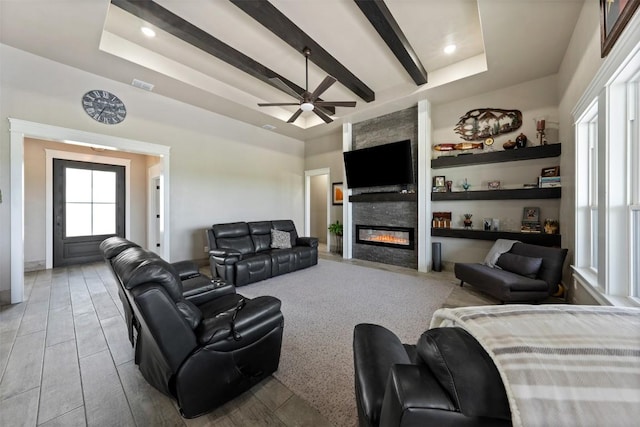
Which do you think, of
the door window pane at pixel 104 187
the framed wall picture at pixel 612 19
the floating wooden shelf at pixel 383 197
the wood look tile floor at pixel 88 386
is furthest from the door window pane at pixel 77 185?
the framed wall picture at pixel 612 19

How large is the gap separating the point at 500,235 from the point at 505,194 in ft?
2.20

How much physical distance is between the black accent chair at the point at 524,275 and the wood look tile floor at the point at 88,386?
2659 millimetres

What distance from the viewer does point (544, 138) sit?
11.6 feet

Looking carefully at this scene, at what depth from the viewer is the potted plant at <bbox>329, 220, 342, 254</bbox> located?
615cm

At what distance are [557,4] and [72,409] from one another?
5121 millimetres

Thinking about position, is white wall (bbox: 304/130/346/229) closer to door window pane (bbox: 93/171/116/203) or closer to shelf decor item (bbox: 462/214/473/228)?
shelf decor item (bbox: 462/214/473/228)

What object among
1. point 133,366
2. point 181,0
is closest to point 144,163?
point 181,0

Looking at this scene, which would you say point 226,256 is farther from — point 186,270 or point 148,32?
point 148,32

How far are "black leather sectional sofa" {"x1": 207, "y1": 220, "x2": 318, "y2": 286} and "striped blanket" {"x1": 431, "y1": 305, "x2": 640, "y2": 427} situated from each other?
3320 millimetres

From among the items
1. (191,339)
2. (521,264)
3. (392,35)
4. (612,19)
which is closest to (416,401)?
(191,339)

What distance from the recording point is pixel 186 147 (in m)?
4.52

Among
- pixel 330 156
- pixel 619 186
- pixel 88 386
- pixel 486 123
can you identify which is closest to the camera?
pixel 88 386

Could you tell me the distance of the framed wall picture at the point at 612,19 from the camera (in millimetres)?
1496

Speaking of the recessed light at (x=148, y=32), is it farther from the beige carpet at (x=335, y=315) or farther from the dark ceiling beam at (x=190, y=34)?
the beige carpet at (x=335, y=315)
